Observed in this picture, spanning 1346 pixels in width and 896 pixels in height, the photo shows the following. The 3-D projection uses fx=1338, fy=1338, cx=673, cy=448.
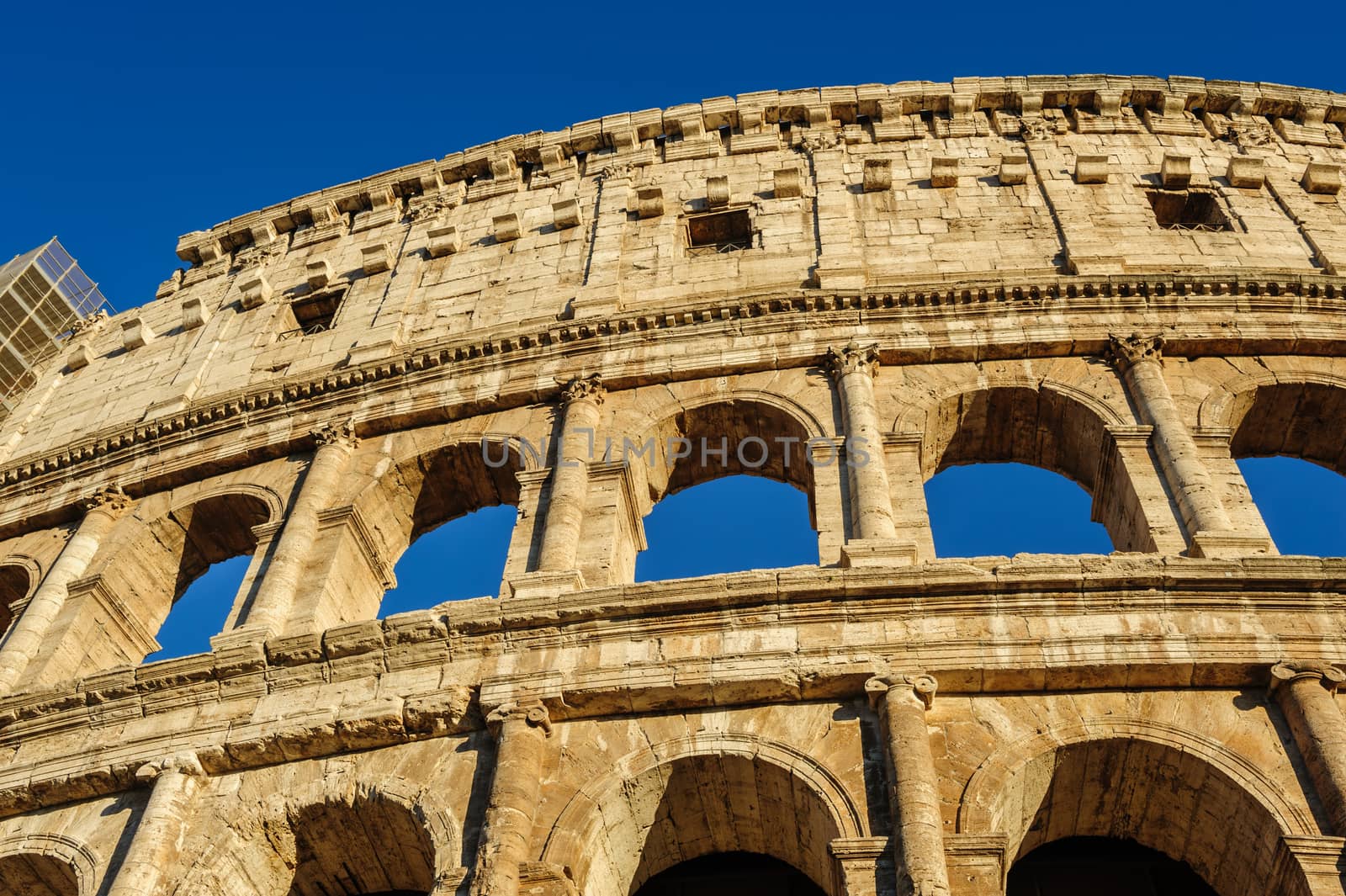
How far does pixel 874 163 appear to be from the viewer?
1888 cm

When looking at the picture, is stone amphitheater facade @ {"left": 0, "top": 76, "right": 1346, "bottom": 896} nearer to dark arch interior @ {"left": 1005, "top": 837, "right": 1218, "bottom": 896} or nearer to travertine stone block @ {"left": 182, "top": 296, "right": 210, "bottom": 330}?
travertine stone block @ {"left": 182, "top": 296, "right": 210, "bottom": 330}

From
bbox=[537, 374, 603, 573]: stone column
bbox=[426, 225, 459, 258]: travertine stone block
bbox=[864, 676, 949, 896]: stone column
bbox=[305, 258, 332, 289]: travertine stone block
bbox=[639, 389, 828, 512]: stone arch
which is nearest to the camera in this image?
bbox=[864, 676, 949, 896]: stone column

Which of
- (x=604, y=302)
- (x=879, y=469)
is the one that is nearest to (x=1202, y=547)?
(x=879, y=469)

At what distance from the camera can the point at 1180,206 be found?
60.7 ft

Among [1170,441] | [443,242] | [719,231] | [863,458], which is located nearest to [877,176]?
[719,231]

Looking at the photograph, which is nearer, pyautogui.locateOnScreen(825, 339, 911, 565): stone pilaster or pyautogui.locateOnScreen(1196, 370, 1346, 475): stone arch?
pyautogui.locateOnScreen(825, 339, 911, 565): stone pilaster

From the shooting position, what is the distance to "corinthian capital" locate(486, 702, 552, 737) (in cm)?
1070

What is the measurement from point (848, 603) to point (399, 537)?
20.5 ft

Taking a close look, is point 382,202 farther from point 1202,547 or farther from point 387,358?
point 1202,547

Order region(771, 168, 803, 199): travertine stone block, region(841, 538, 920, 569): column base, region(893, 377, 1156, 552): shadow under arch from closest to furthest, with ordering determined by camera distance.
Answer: region(841, 538, 920, 569): column base, region(893, 377, 1156, 552): shadow under arch, region(771, 168, 803, 199): travertine stone block

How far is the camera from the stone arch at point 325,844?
10.6m

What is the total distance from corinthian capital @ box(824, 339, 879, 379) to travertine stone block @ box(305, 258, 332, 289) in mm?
8628

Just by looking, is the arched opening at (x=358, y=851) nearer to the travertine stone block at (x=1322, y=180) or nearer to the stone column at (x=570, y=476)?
the stone column at (x=570, y=476)

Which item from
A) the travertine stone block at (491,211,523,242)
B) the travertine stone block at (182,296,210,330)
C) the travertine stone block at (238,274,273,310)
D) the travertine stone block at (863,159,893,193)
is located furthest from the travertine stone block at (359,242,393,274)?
the travertine stone block at (863,159,893,193)
